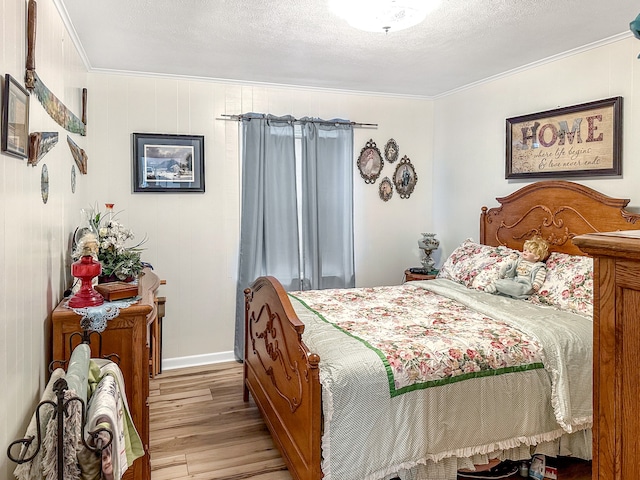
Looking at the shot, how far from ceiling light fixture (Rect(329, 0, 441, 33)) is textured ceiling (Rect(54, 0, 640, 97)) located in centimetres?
10

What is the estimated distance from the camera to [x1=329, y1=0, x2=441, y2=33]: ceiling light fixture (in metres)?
2.36

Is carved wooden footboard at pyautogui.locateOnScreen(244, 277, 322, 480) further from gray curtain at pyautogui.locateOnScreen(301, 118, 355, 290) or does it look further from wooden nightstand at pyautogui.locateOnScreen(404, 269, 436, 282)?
wooden nightstand at pyautogui.locateOnScreen(404, 269, 436, 282)

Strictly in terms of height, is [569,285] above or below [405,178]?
below

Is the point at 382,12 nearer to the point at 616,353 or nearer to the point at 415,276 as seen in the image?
the point at 616,353

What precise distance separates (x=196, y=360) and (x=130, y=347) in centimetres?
204

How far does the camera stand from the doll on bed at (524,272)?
10.3 feet

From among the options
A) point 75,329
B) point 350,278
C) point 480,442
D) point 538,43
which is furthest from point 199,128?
point 480,442

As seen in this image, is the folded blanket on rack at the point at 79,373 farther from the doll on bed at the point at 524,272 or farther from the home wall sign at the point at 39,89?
the doll on bed at the point at 524,272

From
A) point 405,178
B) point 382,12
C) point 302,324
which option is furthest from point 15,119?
point 405,178

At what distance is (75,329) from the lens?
6.81ft

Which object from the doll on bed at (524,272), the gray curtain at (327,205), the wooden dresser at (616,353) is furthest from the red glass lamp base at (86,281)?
the doll on bed at (524,272)

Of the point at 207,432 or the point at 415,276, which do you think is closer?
the point at 207,432

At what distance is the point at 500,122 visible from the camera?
3998mm

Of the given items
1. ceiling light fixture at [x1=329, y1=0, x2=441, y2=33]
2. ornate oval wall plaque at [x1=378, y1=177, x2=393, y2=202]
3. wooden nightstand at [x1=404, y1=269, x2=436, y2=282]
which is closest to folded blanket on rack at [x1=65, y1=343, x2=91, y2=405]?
ceiling light fixture at [x1=329, y1=0, x2=441, y2=33]
